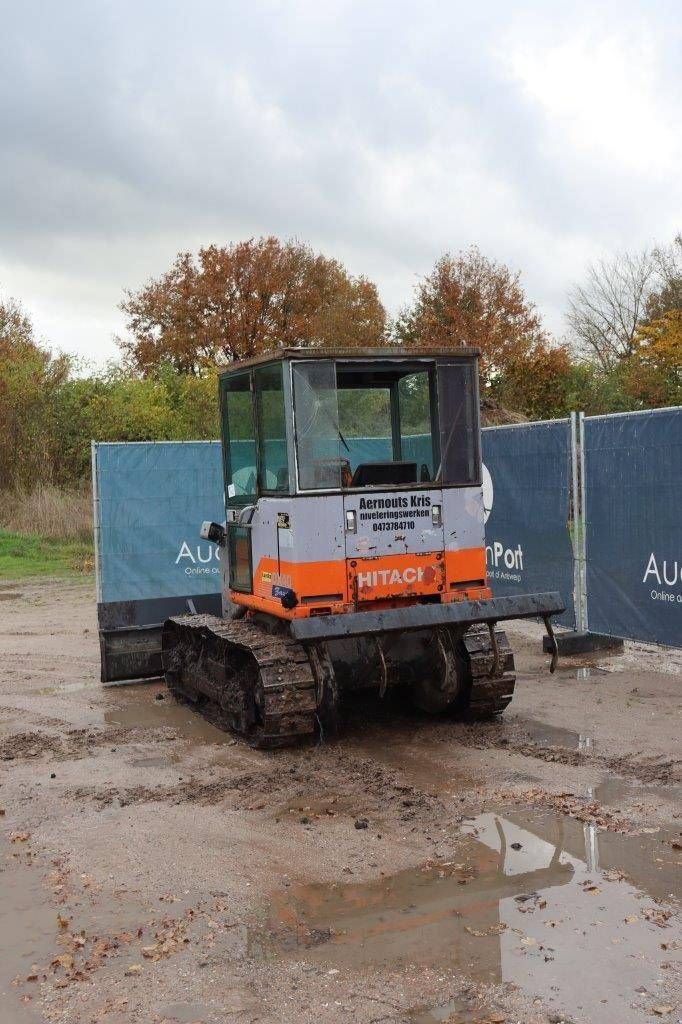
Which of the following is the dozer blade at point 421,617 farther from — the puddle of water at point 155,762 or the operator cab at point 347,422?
the puddle of water at point 155,762

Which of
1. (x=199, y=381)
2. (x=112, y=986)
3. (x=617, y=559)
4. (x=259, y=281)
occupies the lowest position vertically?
(x=112, y=986)

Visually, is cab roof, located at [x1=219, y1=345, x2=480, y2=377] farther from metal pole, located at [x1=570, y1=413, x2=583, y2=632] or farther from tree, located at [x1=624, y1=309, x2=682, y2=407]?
tree, located at [x1=624, y1=309, x2=682, y2=407]

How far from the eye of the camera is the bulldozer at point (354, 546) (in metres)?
7.69

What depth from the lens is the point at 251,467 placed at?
27.7 feet

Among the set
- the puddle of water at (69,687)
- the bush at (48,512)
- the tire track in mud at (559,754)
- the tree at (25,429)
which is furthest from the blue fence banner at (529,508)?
the tree at (25,429)

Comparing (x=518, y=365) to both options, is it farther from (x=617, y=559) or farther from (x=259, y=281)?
(x=617, y=559)

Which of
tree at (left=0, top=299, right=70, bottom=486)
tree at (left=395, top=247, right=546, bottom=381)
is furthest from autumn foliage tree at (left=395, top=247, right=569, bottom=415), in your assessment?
tree at (left=0, top=299, right=70, bottom=486)

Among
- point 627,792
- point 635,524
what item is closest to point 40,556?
point 635,524

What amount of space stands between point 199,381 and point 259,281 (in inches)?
630

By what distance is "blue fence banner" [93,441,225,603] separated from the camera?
11.1 metres

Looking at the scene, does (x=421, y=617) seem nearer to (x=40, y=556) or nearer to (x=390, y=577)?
(x=390, y=577)

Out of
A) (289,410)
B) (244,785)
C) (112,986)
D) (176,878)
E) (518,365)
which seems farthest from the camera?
(518,365)

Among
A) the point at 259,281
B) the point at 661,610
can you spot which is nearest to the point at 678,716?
the point at 661,610

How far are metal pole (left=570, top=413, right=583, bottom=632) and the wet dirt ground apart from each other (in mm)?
1861
